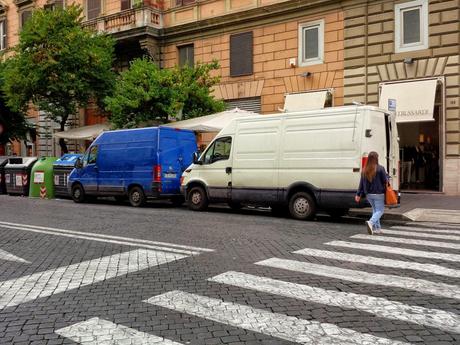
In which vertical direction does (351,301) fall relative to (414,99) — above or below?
below

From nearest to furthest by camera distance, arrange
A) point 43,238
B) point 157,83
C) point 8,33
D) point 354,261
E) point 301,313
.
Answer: point 301,313, point 354,261, point 43,238, point 157,83, point 8,33

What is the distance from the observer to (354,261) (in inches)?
268

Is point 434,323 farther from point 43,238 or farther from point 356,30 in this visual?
point 356,30

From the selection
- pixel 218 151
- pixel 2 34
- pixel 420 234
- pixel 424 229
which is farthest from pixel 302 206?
pixel 2 34

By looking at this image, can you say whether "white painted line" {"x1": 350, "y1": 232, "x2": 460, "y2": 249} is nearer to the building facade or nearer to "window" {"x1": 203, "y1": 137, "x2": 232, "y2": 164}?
"window" {"x1": 203, "y1": 137, "x2": 232, "y2": 164}

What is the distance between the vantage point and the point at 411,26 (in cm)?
1752

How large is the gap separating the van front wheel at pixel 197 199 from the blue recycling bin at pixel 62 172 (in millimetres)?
6409

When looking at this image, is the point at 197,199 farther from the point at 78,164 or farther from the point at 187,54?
the point at 187,54

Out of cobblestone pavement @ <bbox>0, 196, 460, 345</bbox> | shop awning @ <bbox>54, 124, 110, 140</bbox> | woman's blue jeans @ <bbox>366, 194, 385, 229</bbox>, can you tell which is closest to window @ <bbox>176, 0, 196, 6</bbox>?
shop awning @ <bbox>54, 124, 110, 140</bbox>

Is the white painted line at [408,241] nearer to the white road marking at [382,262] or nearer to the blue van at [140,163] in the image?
the white road marking at [382,262]

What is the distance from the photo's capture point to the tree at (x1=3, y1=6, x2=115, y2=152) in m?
21.6

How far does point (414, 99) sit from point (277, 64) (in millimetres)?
6026

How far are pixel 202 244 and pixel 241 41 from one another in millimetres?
15219

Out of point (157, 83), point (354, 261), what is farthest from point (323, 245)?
point (157, 83)
